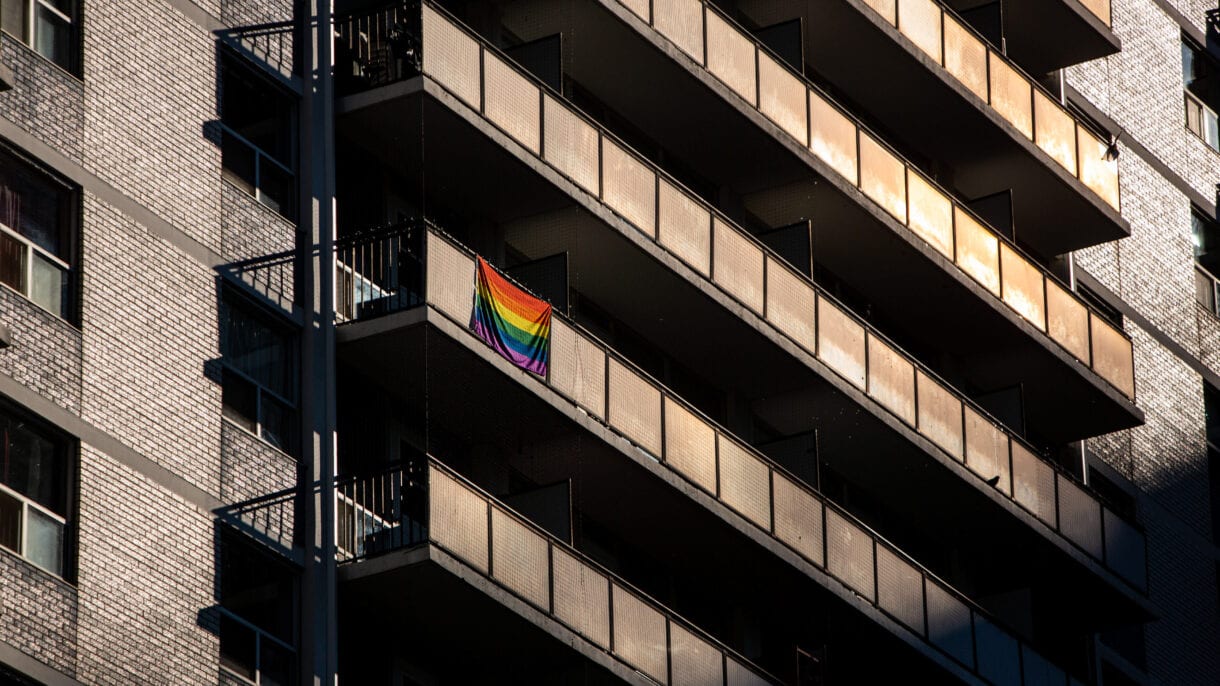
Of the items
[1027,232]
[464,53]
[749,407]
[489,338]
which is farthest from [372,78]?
[1027,232]

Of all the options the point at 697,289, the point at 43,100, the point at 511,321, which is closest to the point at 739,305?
the point at 697,289

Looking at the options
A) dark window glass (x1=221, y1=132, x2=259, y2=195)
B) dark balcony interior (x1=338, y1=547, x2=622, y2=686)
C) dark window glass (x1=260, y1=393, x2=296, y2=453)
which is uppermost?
dark window glass (x1=221, y1=132, x2=259, y2=195)

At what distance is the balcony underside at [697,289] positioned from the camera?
37.9 meters

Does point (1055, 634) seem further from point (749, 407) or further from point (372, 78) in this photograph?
point (372, 78)

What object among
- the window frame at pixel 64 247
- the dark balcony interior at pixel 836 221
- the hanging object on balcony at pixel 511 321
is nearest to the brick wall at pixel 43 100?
the window frame at pixel 64 247

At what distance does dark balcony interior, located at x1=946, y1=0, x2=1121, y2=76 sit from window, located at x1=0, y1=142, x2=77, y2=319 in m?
21.4

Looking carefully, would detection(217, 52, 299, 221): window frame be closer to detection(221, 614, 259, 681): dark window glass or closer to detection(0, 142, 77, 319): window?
detection(0, 142, 77, 319): window

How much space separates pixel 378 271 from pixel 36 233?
5543 mm

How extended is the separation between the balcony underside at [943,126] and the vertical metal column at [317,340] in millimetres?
11350

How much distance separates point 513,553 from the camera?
119 ft

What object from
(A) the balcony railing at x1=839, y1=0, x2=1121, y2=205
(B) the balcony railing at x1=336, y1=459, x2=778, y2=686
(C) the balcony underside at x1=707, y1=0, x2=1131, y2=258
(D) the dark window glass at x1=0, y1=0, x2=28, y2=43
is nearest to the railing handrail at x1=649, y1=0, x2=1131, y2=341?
(A) the balcony railing at x1=839, y1=0, x2=1121, y2=205

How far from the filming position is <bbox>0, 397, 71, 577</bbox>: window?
31.3 metres

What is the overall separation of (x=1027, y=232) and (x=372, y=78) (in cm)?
1645

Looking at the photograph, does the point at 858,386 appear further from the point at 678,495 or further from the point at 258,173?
the point at 258,173
